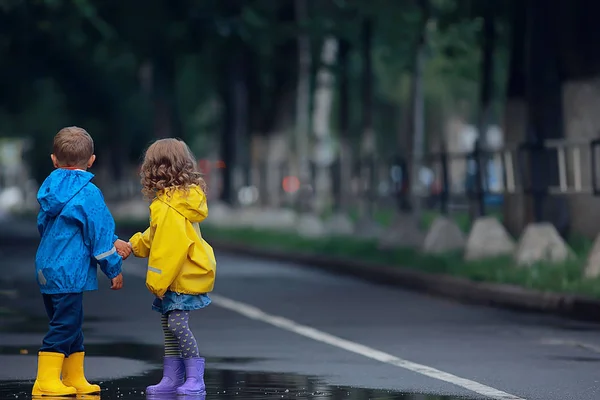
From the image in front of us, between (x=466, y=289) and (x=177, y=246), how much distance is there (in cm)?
1051

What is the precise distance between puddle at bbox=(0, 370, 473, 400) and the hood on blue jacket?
105cm

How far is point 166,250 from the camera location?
10891 millimetres

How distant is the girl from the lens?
1086 centimetres

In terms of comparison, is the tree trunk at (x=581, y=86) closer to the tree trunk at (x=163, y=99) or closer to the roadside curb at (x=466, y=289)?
the roadside curb at (x=466, y=289)

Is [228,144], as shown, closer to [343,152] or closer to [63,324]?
[343,152]

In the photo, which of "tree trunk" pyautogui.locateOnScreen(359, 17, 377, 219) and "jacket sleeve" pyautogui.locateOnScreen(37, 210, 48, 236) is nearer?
"jacket sleeve" pyautogui.locateOnScreen(37, 210, 48, 236)

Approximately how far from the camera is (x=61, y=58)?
5384cm

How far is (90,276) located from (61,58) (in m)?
43.5

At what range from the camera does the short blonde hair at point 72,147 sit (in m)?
10.9

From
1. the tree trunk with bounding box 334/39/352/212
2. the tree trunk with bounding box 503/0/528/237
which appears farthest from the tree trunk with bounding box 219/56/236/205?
the tree trunk with bounding box 503/0/528/237

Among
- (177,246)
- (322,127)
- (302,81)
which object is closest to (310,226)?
(302,81)

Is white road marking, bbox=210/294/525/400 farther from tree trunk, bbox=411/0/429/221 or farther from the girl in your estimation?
tree trunk, bbox=411/0/429/221

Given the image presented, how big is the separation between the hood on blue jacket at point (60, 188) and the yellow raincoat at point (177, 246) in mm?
418

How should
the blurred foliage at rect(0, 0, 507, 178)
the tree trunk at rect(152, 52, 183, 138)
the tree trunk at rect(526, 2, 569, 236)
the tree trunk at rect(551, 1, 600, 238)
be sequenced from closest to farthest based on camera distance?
the tree trunk at rect(551, 1, 600, 238)
the tree trunk at rect(526, 2, 569, 236)
the blurred foliage at rect(0, 0, 507, 178)
the tree trunk at rect(152, 52, 183, 138)
